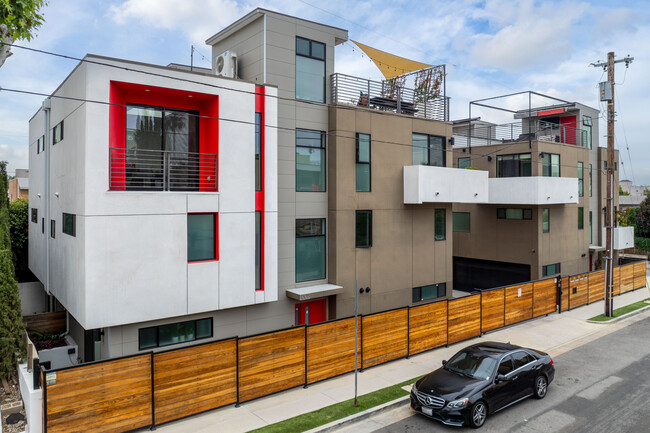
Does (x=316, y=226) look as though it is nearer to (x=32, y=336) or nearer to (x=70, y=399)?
(x=70, y=399)

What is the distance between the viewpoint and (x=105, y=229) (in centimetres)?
1146

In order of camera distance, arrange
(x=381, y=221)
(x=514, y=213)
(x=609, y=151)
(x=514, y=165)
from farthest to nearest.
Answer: (x=514, y=213), (x=514, y=165), (x=609, y=151), (x=381, y=221)

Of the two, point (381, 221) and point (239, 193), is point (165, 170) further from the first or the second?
point (381, 221)

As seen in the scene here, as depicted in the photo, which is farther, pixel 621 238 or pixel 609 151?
pixel 621 238

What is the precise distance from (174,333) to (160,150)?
5.21 m

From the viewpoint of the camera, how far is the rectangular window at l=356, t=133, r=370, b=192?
16641 millimetres

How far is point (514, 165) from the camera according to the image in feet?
86.6

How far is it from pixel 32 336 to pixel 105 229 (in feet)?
23.3

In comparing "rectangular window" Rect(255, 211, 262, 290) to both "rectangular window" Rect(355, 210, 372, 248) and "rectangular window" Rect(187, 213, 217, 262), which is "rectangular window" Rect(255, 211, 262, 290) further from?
"rectangular window" Rect(355, 210, 372, 248)

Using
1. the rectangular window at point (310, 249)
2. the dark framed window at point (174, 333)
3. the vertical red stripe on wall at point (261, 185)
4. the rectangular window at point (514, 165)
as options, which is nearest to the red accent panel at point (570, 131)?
the rectangular window at point (514, 165)

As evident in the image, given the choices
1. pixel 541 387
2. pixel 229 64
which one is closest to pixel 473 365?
pixel 541 387

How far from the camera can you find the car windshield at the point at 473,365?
36.8 ft

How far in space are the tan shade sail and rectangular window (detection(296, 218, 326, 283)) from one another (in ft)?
21.9

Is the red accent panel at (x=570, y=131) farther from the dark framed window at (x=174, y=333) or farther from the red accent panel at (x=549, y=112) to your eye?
the dark framed window at (x=174, y=333)
